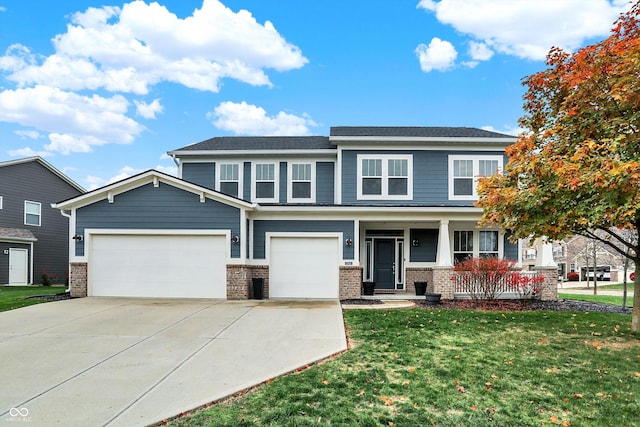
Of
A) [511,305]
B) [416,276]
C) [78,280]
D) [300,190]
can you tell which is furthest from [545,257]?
[78,280]

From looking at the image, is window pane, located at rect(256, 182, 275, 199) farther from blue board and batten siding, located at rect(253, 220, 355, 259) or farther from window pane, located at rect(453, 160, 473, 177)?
window pane, located at rect(453, 160, 473, 177)

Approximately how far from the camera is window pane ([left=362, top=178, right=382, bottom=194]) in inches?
628

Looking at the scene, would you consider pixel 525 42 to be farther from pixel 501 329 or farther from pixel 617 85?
pixel 501 329

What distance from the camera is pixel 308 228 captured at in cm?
1452

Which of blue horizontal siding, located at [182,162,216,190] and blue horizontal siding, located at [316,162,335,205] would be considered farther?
blue horizontal siding, located at [182,162,216,190]

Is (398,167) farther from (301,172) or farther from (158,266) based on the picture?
(158,266)

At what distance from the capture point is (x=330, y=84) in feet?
70.6

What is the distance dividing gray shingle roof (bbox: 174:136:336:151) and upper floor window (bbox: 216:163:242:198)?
2.46 ft

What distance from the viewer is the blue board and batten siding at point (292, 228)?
14500 millimetres

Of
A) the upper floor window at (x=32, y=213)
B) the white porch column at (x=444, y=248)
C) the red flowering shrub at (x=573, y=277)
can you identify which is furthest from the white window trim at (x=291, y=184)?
the red flowering shrub at (x=573, y=277)

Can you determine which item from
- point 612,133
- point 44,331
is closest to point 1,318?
point 44,331

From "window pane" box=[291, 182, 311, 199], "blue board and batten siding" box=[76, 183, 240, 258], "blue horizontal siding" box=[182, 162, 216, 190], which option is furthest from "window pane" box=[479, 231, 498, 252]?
"blue horizontal siding" box=[182, 162, 216, 190]

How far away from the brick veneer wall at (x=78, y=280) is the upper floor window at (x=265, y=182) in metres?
6.51

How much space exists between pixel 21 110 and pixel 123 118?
6.98 meters
